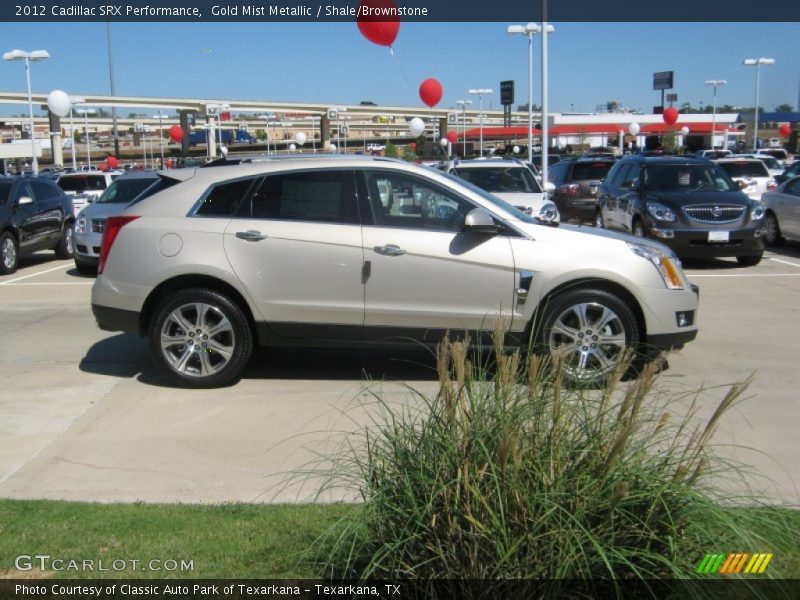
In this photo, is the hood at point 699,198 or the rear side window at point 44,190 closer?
the hood at point 699,198

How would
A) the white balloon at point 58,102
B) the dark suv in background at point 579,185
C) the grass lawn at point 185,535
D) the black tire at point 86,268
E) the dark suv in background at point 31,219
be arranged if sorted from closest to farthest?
1. the grass lawn at point 185,535
2. the black tire at point 86,268
3. the dark suv in background at point 31,219
4. the dark suv in background at point 579,185
5. the white balloon at point 58,102

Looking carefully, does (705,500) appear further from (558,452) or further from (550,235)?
(550,235)

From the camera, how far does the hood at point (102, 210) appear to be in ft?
50.0

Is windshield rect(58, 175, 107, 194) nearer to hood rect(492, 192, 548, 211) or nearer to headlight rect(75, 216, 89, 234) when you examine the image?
headlight rect(75, 216, 89, 234)

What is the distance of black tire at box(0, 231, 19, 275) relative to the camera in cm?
1530

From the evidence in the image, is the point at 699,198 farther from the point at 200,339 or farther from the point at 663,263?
the point at 200,339

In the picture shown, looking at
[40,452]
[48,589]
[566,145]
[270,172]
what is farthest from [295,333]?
[566,145]

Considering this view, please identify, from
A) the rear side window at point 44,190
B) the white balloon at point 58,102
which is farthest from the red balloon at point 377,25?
the white balloon at point 58,102

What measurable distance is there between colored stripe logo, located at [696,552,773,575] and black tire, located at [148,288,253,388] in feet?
15.8

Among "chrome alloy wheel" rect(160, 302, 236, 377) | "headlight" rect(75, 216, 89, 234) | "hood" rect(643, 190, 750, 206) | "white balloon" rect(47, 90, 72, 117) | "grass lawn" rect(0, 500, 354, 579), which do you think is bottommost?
"grass lawn" rect(0, 500, 354, 579)

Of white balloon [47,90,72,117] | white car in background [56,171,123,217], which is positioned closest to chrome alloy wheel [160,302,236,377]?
white car in background [56,171,123,217]

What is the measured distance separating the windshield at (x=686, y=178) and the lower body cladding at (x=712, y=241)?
1.26 m

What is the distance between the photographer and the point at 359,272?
7180 mm

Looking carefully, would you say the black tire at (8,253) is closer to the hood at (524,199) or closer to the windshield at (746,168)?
the hood at (524,199)
